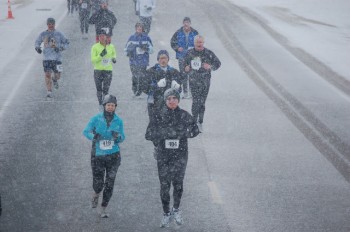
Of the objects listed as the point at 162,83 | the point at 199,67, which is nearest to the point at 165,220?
the point at 162,83

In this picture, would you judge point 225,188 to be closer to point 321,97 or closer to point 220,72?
point 321,97

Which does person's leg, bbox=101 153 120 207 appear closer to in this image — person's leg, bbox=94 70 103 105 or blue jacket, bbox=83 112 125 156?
blue jacket, bbox=83 112 125 156

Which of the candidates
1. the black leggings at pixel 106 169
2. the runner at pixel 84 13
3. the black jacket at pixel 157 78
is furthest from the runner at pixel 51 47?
the runner at pixel 84 13

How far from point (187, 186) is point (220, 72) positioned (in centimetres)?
956

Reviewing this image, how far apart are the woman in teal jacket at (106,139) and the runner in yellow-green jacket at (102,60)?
17.3ft

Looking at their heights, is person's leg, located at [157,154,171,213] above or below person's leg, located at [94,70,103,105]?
above

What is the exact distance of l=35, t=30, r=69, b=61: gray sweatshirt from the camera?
591 inches

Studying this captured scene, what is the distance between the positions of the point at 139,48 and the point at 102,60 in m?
1.37

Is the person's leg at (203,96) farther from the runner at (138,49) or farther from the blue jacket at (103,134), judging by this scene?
the blue jacket at (103,134)

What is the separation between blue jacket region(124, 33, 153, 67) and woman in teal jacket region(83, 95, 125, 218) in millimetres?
6362

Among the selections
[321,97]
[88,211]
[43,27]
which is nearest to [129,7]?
[43,27]

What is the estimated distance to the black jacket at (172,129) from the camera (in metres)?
8.38

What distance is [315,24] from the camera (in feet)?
101

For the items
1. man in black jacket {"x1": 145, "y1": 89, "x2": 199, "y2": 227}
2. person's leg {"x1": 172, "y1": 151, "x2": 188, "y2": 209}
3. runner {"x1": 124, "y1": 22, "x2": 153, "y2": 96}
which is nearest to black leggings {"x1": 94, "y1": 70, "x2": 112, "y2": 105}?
runner {"x1": 124, "y1": 22, "x2": 153, "y2": 96}
